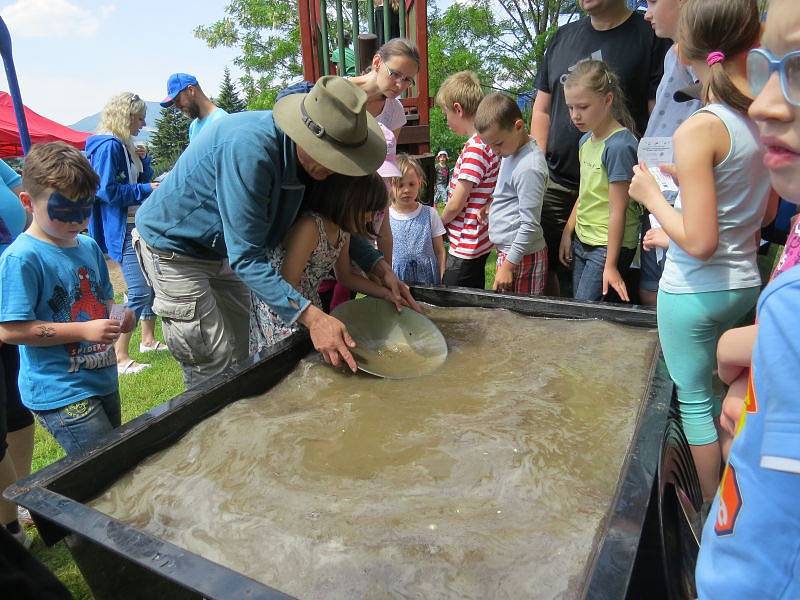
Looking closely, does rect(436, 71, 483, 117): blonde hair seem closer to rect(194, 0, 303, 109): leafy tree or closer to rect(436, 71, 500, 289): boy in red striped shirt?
rect(436, 71, 500, 289): boy in red striped shirt

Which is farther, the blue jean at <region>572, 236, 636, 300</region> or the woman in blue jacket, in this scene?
the woman in blue jacket

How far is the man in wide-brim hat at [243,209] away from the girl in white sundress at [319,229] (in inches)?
2.9

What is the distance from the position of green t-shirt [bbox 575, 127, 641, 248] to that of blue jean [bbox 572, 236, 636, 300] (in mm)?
41

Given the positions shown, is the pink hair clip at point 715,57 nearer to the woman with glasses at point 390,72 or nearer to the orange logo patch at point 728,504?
the orange logo patch at point 728,504

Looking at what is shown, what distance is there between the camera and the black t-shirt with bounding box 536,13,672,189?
3.00 meters

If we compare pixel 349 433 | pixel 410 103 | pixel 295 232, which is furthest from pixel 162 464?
pixel 410 103

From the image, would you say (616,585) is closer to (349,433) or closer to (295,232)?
(349,433)

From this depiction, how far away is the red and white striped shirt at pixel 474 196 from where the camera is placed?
3.26 meters

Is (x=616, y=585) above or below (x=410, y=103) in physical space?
below

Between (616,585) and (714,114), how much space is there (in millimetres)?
1311

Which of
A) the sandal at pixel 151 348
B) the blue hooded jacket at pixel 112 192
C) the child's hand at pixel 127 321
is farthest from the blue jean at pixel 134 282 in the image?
the child's hand at pixel 127 321

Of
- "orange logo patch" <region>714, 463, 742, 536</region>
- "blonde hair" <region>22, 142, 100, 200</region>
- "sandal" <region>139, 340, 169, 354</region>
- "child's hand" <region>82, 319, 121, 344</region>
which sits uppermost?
"blonde hair" <region>22, 142, 100, 200</region>

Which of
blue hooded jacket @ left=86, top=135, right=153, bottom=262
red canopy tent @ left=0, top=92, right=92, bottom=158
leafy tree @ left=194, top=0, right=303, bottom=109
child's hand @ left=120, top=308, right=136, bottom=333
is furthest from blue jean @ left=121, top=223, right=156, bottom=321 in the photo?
leafy tree @ left=194, top=0, right=303, bottom=109

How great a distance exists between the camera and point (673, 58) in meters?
2.51
